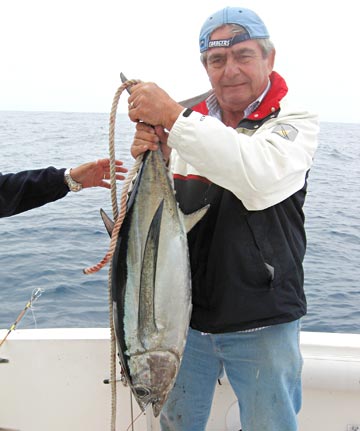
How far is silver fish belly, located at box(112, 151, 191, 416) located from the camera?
1799 millimetres

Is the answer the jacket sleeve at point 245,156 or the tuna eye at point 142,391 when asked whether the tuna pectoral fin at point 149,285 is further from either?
the jacket sleeve at point 245,156

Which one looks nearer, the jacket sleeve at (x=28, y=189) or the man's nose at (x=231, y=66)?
the man's nose at (x=231, y=66)

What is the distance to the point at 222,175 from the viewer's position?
171 cm

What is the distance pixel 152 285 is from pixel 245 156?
1.85 feet

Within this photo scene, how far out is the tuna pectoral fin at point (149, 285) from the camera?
1796mm

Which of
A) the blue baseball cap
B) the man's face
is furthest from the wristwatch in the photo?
the blue baseball cap

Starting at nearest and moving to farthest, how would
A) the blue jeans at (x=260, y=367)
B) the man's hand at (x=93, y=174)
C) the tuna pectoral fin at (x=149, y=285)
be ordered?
the tuna pectoral fin at (x=149, y=285) < the blue jeans at (x=260, y=367) < the man's hand at (x=93, y=174)

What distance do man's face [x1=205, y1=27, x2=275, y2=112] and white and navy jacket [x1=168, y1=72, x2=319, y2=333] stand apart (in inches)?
3.1

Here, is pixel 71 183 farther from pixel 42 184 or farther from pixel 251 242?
pixel 251 242

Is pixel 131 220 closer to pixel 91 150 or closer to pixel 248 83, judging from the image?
pixel 248 83

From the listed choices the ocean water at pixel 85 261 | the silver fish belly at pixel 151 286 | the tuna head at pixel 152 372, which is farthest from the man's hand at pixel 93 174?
the ocean water at pixel 85 261

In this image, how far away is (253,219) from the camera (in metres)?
1.98

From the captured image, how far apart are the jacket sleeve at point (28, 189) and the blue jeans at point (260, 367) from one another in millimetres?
1035

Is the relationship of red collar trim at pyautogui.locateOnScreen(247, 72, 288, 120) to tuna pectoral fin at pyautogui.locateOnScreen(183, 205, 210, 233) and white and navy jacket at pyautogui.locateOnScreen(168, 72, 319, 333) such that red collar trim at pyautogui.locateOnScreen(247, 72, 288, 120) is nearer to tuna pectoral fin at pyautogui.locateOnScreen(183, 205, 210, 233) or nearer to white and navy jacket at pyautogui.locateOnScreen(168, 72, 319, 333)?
white and navy jacket at pyautogui.locateOnScreen(168, 72, 319, 333)
